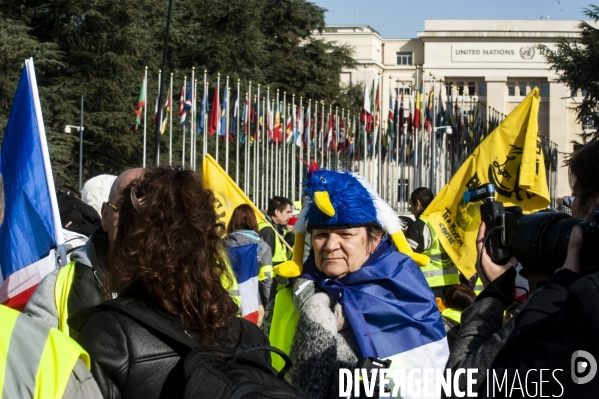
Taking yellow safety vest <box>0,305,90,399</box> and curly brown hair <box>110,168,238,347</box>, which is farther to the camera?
curly brown hair <box>110,168,238,347</box>

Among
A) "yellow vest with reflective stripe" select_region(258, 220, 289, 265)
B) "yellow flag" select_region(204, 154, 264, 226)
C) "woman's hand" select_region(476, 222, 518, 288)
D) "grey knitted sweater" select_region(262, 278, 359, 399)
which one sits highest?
"woman's hand" select_region(476, 222, 518, 288)

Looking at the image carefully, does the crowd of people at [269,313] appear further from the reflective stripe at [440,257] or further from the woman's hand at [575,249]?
the reflective stripe at [440,257]

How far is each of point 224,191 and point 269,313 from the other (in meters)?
3.47

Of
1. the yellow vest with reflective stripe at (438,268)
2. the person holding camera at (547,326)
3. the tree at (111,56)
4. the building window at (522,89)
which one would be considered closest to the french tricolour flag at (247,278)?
the yellow vest with reflective stripe at (438,268)

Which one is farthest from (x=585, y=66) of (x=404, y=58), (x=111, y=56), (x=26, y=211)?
(x=404, y=58)

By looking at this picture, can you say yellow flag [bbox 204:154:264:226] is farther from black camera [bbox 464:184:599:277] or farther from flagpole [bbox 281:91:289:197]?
flagpole [bbox 281:91:289:197]

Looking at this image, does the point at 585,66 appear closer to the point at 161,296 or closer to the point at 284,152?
the point at 284,152

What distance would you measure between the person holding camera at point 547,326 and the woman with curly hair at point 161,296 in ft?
2.10

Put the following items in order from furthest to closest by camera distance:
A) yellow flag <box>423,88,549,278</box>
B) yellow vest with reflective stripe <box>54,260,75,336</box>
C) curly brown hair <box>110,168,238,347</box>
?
yellow flag <box>423,88,549,278</box>, yellow vest with reflective stripe <box>54,260,75,336</box>, curly brown hair <box>110,168,238,347</box>

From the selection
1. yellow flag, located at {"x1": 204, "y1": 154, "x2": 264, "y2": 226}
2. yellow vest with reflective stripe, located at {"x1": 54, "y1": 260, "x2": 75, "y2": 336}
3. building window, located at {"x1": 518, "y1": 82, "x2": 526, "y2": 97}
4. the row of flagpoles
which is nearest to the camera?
yellow vest with reflective stripe, located at {"x1": 54, "y1": 260, "x2": 75, "y2": 336}

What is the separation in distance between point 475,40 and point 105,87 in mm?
45130

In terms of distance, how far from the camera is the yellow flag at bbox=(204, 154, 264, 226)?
679 cm

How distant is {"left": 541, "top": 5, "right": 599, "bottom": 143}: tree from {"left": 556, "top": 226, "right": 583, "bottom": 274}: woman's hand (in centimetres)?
2896

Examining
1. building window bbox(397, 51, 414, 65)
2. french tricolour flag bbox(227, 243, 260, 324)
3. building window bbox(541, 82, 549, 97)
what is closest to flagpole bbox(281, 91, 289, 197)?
A: french tricolour flag bbox(227, 243, 260, 324)
